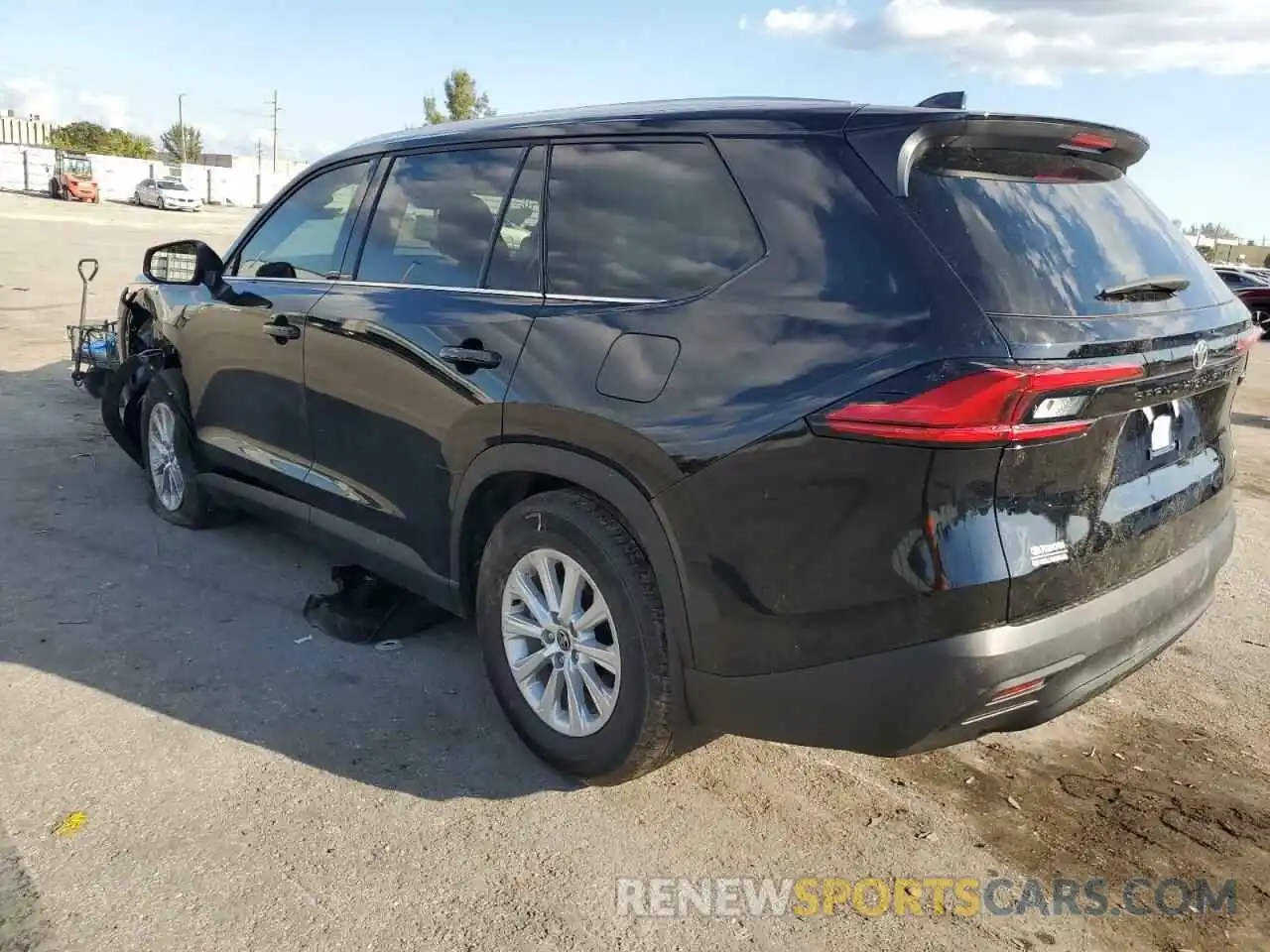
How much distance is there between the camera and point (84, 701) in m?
3.48

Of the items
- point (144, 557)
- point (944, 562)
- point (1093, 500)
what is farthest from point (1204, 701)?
point (144, 557)

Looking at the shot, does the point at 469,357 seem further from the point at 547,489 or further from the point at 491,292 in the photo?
the point at 547,489

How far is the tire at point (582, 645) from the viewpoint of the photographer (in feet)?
9.05

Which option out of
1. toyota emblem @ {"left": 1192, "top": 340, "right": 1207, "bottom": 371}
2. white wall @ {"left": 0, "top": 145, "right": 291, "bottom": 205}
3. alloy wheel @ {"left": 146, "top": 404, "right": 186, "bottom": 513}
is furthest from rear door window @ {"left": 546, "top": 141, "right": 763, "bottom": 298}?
white wall @ {"left": 0, "top": 145, "right": 291, "bottom": 205}

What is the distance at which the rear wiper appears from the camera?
8.21ft

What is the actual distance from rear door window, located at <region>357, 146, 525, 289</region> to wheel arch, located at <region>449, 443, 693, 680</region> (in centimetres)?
66

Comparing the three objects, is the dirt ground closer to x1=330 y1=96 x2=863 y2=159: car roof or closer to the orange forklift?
x1=330 y1=96 x2=863 y2=159: car roof

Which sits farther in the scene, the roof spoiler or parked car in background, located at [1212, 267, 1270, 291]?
parked car in background, located at [1212, 267, 1270, 291]

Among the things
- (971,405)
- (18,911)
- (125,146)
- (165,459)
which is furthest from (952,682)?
(125,146)

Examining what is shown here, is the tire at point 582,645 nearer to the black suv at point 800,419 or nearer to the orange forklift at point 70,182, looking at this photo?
the black suv at point 800,419

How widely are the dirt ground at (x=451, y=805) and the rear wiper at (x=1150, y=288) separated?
60.4 inches

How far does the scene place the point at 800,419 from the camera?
2.36m

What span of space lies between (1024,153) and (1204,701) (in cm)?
237

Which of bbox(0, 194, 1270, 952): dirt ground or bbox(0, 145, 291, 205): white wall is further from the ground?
bbox(0, 145, 291, 205): white wall
